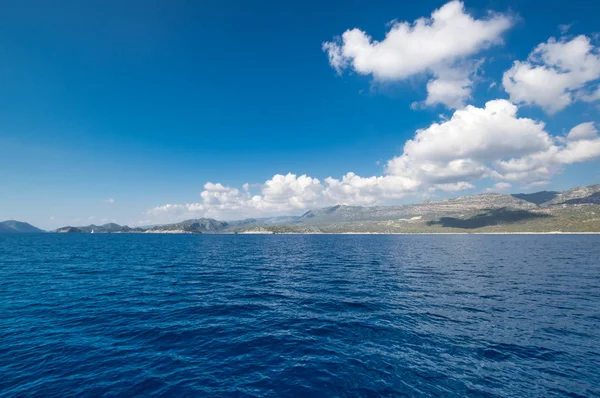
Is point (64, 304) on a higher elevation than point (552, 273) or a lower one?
higher

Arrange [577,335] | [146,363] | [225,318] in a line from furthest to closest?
[225,318], [577,335], [146,363]

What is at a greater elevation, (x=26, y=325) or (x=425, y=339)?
(x=26, y=325)

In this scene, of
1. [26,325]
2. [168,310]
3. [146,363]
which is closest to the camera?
[146,363]

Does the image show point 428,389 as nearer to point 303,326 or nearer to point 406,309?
point 303,326

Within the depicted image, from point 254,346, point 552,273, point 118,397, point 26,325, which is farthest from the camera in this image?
point 552,273

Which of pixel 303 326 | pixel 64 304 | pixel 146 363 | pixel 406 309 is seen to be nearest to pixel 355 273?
pixel 406 309

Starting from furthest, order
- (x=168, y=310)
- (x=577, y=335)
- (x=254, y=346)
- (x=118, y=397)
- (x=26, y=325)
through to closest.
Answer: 1. (x=168, y=310)
2. (x=26, y=325)
3. (x=577, y=335)
4. (x=254, y=346)
5. (x=118, y=397)

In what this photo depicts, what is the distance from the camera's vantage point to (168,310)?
1481 inches

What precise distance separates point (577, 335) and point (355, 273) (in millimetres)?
44062

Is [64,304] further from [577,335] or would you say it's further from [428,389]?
[577,335]

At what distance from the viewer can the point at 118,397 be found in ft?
60.0

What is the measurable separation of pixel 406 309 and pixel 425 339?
10.4 m

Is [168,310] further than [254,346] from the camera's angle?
Yes

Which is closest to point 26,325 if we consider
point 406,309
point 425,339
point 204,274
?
point 204,274
